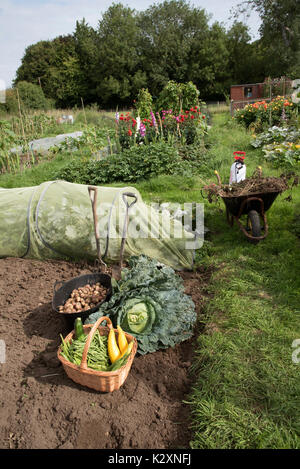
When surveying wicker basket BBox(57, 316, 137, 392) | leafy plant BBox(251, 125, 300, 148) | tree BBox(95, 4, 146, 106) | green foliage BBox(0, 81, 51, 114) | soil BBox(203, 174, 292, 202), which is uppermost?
tree BBox(95, 4, 146, 106)

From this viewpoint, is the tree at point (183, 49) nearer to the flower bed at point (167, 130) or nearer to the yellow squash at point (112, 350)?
the flower bed at point (167, 130)

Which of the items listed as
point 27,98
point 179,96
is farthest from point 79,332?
point 27,98

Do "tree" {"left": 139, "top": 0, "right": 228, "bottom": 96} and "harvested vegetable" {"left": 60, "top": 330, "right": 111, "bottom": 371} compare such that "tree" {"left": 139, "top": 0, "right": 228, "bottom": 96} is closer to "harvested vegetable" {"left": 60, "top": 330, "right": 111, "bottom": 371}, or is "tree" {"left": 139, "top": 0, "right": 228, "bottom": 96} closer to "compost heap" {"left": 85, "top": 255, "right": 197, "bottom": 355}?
"compost heap" {"left": 85, "top": 255, "right": 197, "bottom": 355}

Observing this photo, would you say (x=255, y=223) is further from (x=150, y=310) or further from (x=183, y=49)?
(x=183, y=49)

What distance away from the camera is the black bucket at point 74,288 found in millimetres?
2820

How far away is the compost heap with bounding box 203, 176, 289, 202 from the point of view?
3941 millimetres

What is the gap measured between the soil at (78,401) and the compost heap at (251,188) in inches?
79.7

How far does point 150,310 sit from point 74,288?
3.17 feet

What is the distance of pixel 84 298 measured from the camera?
3.07 metres

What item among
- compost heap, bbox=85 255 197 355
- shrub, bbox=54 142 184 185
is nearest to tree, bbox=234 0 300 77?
shrub, bbox=54 142 184 185

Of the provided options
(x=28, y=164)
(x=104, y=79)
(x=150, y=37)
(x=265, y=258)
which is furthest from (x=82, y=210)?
(x=150, y=37)

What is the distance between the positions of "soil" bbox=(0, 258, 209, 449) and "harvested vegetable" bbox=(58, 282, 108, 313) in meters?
0.15

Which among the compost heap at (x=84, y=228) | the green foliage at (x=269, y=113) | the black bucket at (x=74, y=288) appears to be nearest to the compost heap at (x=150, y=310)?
the black bucket at (x=74, y=288)

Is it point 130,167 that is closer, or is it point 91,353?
point 91,353
